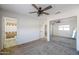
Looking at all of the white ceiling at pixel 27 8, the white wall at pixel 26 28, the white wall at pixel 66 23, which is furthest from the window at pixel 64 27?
the white wall at pixel 26 28

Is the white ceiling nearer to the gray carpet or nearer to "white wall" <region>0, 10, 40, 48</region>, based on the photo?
"white wall" <region>0, 10, 40, 48</region>

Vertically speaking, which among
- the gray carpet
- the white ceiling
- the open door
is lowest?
the gray carpet

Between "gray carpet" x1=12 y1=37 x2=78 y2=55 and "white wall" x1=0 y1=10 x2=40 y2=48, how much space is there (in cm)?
14

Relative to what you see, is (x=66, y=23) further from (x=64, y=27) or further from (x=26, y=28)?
(x=26, y=28)

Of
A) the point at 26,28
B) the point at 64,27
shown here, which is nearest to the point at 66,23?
the point at 64,27

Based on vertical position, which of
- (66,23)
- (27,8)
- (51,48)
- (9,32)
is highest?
(27,8)

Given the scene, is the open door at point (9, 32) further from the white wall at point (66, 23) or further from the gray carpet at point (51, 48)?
the white wall at point (66, 23)

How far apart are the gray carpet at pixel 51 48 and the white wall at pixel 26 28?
136 millimetres

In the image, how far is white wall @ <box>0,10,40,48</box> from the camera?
5.41 feet

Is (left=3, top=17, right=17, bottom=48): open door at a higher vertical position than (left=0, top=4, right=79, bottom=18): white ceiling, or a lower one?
lower

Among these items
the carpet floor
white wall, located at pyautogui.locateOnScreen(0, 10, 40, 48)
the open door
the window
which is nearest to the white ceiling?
white wall, located at pyautogui.locateOnScreen(0, 10, 40, 48)

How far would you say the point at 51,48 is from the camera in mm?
1647

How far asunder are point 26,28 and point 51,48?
616 millimetres

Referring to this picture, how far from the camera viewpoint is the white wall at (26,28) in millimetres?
1648
